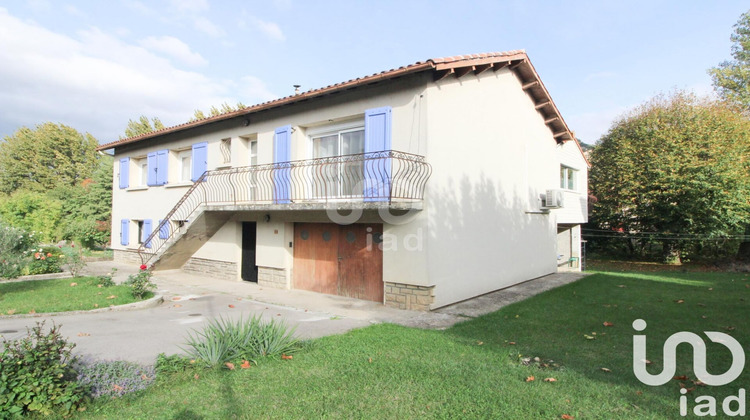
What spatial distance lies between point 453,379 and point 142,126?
4067 centimetres

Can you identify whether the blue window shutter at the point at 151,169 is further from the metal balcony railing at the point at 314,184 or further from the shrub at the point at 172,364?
the shrub at the point at 172,364

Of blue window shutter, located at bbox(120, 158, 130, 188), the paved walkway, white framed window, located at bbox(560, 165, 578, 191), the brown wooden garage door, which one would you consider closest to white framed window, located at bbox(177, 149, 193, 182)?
blue window shutter, located at bbox(120, 158, 130, 188)

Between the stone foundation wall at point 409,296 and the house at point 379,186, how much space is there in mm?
31

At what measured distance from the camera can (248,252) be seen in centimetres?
1302

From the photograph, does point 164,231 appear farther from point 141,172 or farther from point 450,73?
point 450,73

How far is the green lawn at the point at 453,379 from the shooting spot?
381 cm

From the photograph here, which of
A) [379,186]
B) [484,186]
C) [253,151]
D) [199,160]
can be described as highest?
[253,151]

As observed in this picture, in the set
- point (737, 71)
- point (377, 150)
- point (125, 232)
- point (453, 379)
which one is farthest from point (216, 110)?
point (737, 71)

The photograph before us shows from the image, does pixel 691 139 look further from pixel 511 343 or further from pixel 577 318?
pixel 511 343

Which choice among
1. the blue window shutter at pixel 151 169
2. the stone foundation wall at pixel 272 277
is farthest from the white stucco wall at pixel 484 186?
the blue window shutter at pixel 151 169

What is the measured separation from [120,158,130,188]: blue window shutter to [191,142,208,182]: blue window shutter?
5.14 m

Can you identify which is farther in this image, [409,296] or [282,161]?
[282,161]

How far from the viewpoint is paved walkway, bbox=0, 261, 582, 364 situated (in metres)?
6.18

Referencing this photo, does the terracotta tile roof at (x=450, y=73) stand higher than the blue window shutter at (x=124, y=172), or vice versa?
the terracotta tile roof at (x=450, y=73)
